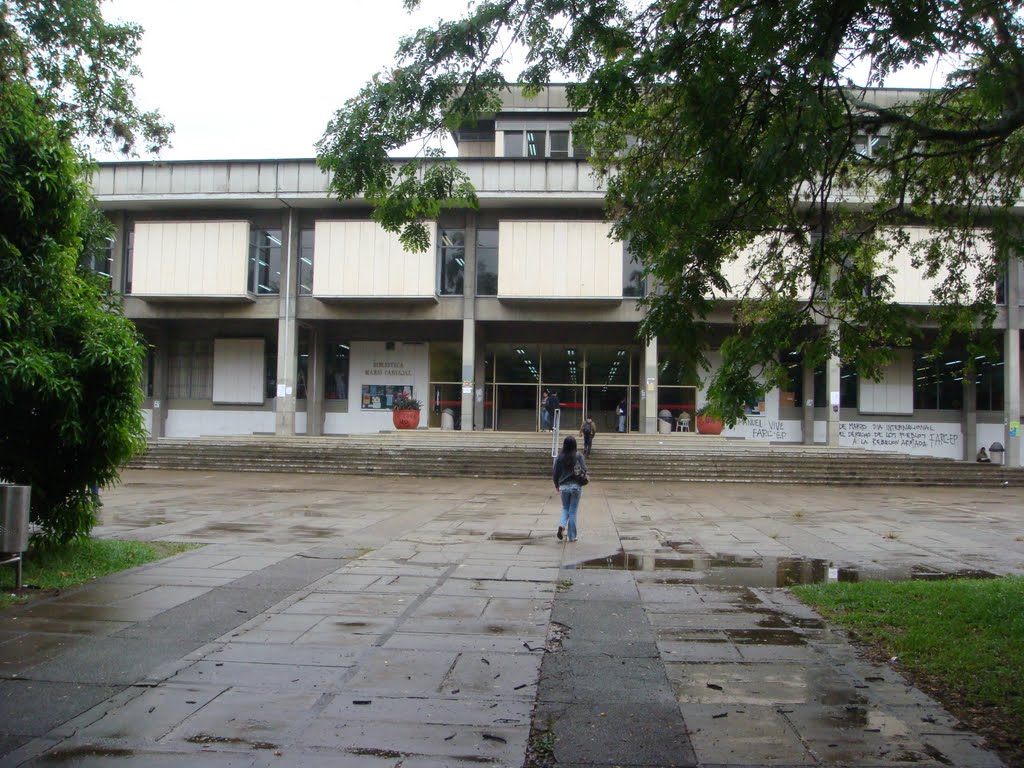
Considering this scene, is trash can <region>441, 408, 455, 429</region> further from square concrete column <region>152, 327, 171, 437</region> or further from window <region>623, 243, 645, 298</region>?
square concrete column <region>152, 327, 171, 437</region>

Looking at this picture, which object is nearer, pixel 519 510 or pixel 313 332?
pixel 519 510

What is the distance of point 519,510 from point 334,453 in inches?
516

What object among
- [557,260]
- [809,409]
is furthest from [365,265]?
[809,409]

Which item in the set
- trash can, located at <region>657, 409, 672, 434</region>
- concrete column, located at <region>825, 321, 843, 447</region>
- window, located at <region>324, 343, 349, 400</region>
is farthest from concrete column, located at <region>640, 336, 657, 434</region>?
window, located at <region>324, 343, 349, 400</region>

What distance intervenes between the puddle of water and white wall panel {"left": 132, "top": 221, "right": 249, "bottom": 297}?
2542 cm

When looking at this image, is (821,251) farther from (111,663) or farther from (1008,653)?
(111,663)

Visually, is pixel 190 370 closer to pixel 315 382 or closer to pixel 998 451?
pixel 315 382

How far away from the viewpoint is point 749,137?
6.29 meters

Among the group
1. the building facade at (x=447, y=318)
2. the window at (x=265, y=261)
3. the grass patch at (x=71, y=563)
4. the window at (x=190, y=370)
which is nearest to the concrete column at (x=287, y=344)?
the building facade at (x=447, y=318)

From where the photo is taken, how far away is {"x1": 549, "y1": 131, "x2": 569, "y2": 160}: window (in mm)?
32844

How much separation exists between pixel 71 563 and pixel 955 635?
326 inches

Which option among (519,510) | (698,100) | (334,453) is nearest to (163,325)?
(334,453)

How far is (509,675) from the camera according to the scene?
5102mm

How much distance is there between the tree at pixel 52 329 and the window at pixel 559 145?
25.7m
